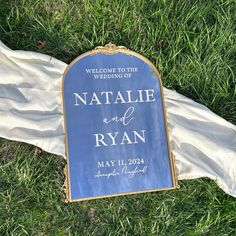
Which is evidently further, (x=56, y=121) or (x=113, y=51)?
(x=113, y=51)

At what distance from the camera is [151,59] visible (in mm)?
2127

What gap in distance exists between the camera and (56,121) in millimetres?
1942

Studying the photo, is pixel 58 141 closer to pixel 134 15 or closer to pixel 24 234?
pixel 24 234

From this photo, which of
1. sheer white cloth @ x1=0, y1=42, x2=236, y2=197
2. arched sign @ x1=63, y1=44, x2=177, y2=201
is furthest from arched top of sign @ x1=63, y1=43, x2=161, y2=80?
sheer white cloth @ x1=0, y1=42, x2=236, y2=197

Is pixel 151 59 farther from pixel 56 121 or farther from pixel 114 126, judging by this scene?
pixel 56 121

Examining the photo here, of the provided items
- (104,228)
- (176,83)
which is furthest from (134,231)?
(176,83)

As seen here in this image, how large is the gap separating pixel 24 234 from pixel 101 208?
1.29 feet

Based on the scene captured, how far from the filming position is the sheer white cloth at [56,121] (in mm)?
1905

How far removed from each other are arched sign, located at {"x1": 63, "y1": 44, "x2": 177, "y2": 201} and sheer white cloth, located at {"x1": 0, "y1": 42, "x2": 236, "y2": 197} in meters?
0.06

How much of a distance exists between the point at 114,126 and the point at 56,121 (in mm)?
300

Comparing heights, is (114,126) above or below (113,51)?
below

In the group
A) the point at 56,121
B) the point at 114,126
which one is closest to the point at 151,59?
the point at 114,126

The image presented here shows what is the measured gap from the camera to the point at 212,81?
212 centimetres

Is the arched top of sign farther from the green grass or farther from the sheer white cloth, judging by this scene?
the sheer white cloth
